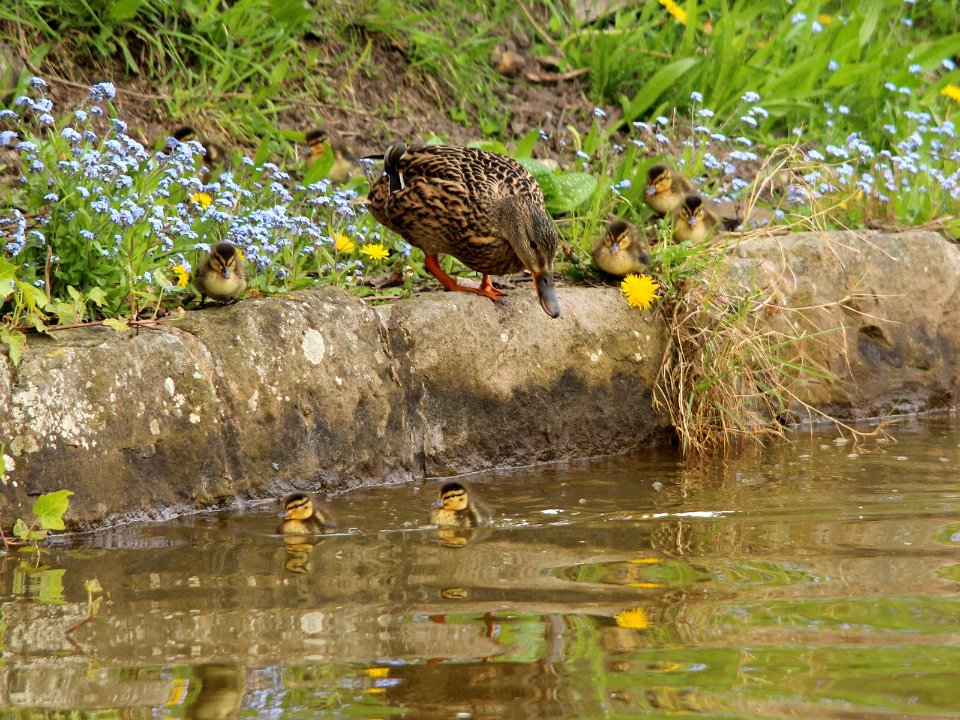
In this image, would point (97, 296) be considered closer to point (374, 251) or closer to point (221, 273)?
point (221, 273)

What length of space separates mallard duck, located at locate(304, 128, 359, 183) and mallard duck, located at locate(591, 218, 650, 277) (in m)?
1.69

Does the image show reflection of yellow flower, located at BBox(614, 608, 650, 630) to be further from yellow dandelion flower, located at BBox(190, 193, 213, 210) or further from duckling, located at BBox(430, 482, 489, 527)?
yellow dandelion flower, located at BBox(190, 193, 213, 210)

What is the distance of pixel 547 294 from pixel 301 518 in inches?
60.4

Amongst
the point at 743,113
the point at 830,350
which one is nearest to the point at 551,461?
the point at 830,350

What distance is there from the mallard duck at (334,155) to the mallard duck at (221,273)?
1.91m

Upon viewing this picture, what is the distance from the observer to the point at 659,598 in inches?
147

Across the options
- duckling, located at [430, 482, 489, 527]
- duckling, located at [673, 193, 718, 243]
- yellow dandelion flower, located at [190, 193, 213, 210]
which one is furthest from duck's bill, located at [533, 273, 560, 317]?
yellow dandelion flower, located at [190, 193, 213, 210]

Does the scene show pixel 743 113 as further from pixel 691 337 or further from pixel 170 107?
pixel 170 107

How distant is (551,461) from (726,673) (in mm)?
3044

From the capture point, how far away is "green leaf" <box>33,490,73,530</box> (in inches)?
171

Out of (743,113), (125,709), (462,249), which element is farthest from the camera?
(743,113)

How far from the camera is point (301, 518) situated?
471 centimetres

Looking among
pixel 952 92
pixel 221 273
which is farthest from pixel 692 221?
pixel 952 92

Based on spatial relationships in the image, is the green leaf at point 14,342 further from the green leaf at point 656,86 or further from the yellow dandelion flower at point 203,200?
the green leaf at point 656,86
